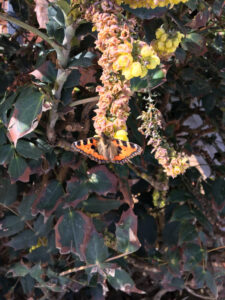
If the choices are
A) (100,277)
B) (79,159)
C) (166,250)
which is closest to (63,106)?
(79,159)

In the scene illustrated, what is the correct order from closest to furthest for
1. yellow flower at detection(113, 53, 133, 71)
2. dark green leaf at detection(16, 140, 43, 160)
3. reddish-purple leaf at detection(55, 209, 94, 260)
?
yellow flower at detection(113, 53, 133, 71), dark green leaf at detection(16, 140, 43, 160), reddish-purple leaf at detection(55, 209, 94, 260)

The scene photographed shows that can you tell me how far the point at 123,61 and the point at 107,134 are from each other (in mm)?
118

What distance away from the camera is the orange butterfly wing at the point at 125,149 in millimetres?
520

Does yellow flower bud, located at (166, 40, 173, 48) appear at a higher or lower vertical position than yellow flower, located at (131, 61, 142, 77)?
lower

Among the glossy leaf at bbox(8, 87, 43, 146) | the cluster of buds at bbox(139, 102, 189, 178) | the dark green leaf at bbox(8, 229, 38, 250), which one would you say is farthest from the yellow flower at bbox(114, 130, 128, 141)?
the dark green leaf at bbox(8, 229, 38, 250)

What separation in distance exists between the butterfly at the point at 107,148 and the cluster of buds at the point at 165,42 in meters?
0.17

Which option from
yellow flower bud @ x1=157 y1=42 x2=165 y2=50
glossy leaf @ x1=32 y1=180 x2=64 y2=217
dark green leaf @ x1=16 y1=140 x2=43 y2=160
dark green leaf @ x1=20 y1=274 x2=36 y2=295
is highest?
yellow flower bud @ x1=157 y1=42 x2=165 y2=50

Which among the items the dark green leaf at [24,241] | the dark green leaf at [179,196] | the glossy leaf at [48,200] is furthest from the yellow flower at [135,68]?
the dark green leaf at [24,241]

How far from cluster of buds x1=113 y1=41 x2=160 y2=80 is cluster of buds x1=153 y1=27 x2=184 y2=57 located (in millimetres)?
121

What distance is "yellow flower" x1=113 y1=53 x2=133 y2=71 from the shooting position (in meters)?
0.42

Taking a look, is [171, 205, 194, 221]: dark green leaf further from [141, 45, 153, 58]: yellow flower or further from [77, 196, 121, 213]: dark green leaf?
[141, 45, 153, 58]: yellow flower

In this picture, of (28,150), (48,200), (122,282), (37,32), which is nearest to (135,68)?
(37,32)

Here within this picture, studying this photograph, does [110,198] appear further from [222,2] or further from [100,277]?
[222,2]

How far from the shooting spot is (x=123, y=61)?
0.43 m
